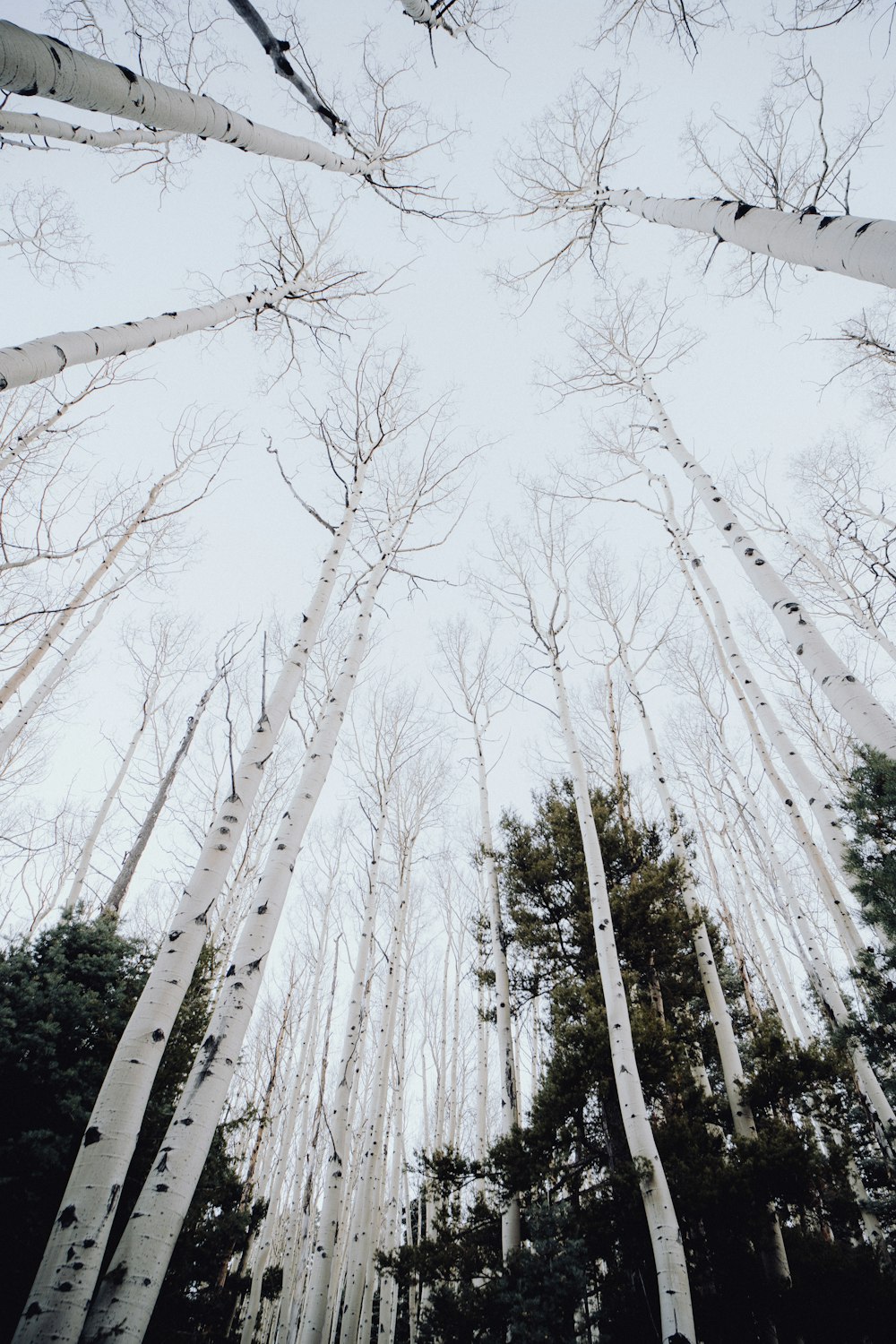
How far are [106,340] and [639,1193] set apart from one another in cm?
807

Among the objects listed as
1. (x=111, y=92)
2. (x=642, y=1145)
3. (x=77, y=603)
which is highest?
(x=77, y=603)

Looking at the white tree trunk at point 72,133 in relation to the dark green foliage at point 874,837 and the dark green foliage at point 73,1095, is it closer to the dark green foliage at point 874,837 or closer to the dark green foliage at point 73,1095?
the dark green foliage at point 73,1095

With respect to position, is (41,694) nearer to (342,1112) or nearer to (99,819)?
(99,819)

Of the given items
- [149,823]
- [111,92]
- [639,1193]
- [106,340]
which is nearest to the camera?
[111,92]

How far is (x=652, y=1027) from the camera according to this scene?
237 inches

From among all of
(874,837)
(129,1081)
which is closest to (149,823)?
(129,1081)

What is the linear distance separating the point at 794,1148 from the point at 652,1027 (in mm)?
1469

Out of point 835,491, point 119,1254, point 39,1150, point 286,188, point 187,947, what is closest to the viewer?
point 119,1254

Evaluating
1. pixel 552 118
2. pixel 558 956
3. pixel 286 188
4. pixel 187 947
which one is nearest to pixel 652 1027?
pixel 558 956

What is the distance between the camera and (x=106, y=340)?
375cm

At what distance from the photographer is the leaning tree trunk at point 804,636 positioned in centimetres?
377

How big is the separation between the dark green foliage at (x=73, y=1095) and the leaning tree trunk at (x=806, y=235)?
7868 mm

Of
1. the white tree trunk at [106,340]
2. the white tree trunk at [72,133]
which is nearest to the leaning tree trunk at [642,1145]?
the white tree trunk at [106,340]

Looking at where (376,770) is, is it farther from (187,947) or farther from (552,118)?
(552,118)
